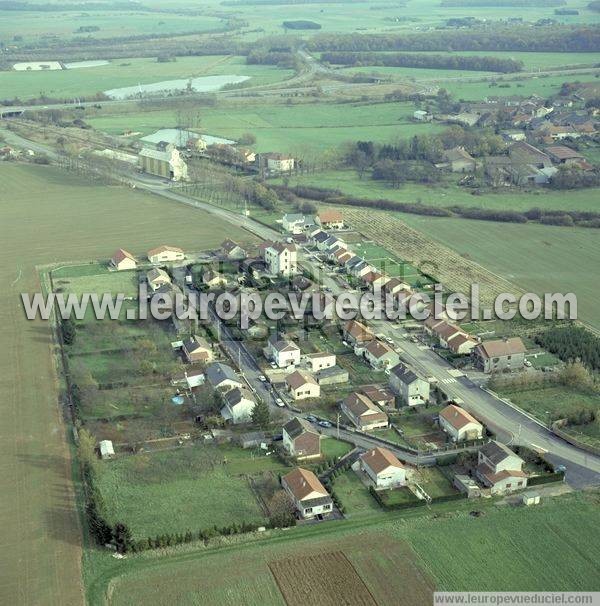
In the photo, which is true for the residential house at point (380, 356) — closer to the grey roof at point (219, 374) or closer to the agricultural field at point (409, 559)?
the grey roof at point (219, 374)

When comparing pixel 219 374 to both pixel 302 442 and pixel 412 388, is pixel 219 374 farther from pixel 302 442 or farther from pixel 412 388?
pixel 412 388

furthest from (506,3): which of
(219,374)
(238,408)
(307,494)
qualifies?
(307,494)

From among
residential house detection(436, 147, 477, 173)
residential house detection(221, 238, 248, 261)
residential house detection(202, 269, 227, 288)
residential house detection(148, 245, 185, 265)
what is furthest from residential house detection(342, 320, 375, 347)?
residential house detection(436, 147, 477, 173)

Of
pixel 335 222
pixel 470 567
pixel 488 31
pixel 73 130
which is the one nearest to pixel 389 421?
pixel 470 567

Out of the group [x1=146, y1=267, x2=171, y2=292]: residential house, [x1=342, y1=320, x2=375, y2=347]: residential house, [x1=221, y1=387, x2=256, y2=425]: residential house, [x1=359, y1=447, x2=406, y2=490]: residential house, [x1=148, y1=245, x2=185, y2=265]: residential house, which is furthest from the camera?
[x1=148, y1=245, x2=185, y2=265]: residential house

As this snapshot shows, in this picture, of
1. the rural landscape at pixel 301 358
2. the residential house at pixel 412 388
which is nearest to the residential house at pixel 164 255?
the rural landscape at pixel 301 358

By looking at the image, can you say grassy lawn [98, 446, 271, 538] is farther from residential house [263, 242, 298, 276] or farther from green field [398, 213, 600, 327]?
green field [398, 213, 600, 327]
